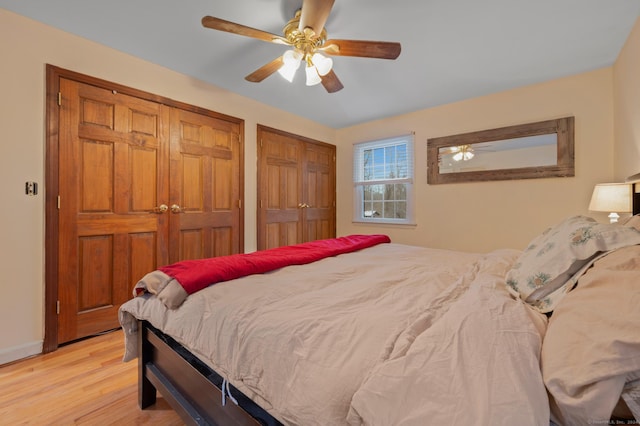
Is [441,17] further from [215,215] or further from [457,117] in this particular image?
[215,215]

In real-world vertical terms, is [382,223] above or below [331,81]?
below

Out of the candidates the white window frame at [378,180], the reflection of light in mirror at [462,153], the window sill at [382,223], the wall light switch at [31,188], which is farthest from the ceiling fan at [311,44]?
the window sill at [382,223]

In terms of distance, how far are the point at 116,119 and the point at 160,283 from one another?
184 centimetres

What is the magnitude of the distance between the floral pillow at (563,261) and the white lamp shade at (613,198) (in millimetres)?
1416

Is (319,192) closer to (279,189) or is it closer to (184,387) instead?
(279,189)

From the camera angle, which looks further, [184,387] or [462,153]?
[462,153]

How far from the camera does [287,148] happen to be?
3.81m

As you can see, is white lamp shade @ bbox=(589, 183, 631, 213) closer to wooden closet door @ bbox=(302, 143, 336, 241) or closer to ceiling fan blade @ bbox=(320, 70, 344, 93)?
ceiling fan blade @ bbox=(320, 70, 344, 93)

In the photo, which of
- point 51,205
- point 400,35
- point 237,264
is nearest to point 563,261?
point 237,264

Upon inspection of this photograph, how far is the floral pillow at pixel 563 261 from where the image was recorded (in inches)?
35.1

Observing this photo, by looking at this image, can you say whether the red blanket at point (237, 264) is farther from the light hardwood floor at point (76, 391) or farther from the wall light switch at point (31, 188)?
the wall light switch at point (31, 188)

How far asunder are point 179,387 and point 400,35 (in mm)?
2708

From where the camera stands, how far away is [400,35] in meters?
2.15

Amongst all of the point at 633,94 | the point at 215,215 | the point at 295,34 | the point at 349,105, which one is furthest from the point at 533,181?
the point at 215,215
